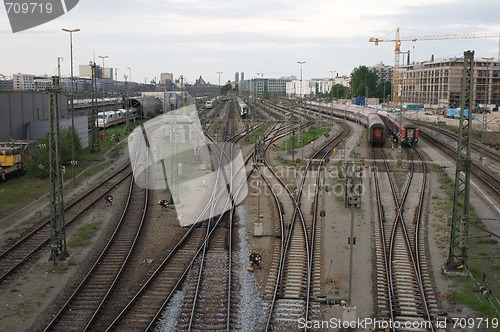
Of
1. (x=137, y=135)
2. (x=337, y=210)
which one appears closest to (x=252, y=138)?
(x=137, y=135)

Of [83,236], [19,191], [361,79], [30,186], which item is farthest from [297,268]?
[361,79]

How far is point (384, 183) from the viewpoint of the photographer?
26969mm

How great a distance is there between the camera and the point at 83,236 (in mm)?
17938

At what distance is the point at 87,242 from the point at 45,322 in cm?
585

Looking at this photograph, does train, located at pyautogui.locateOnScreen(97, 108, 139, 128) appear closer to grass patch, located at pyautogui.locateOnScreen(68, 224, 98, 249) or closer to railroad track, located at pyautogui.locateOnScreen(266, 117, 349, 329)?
grass patch, located at pyautogui.locateOnScreen(68, 224, 98, 249)

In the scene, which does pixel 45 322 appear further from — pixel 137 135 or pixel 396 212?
pixel 137 135

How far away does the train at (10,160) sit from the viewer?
27281 mm

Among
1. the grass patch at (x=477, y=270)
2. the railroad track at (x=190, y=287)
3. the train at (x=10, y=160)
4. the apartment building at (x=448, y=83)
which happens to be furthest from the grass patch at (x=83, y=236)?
the apartment building at (x=448, y=83)

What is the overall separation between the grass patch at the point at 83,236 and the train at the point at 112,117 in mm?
31481

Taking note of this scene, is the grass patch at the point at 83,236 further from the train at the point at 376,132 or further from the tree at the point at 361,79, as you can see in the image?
the tree at the point at 361,79

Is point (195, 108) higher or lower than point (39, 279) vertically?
higher

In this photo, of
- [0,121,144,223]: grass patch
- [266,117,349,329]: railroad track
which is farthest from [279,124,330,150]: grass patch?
[266,117,349,329]: railroad track

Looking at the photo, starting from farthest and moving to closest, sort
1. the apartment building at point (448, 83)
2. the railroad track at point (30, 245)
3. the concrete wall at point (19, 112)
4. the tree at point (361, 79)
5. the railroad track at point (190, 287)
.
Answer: the tree at point (361, 79) < the apartment building at point (448, 83) < the concrete wall at point (19, 112) < the railroad track at point (30, 245) < the railroad track at point (190, 287)

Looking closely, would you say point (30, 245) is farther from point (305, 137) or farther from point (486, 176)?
point (305, 137)
